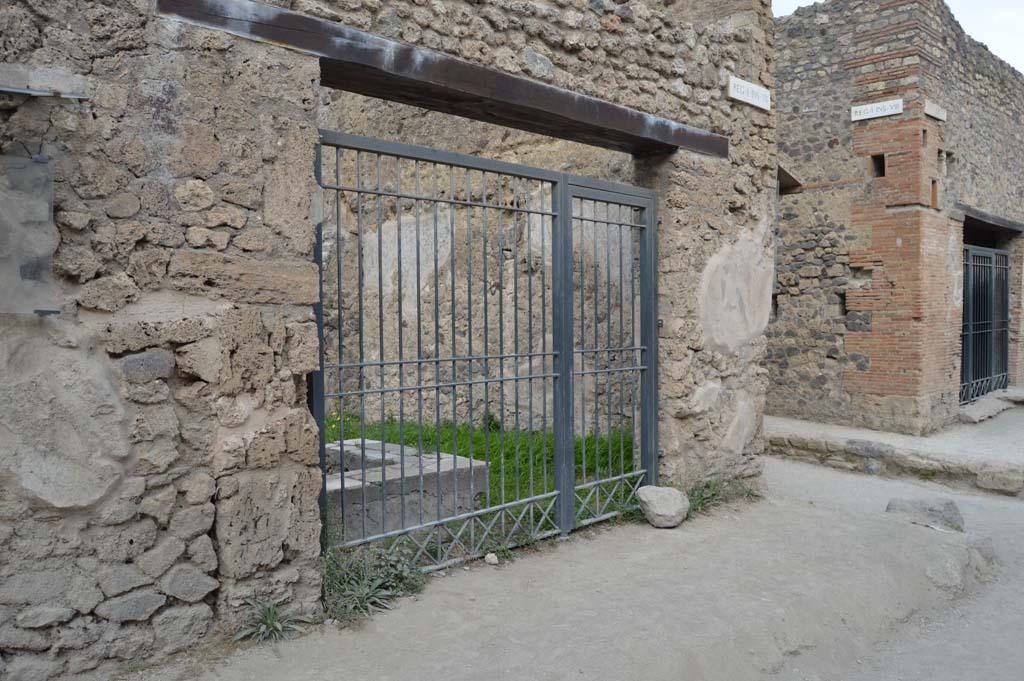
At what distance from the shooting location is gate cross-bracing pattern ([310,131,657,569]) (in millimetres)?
3799

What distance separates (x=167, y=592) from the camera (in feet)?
9.30

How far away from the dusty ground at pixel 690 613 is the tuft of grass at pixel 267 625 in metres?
0.06

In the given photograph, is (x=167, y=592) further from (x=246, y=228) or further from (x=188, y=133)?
(x=188, y=133)

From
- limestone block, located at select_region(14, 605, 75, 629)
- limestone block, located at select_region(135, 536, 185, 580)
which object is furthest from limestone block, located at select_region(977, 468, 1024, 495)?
limestone block, located at select_region(14, 605, 75, 629)

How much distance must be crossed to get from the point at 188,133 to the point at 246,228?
0.41 m

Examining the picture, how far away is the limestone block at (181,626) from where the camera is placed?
2.82m

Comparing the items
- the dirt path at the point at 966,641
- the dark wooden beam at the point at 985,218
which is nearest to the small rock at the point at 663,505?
the dirt path at the point at 966,641

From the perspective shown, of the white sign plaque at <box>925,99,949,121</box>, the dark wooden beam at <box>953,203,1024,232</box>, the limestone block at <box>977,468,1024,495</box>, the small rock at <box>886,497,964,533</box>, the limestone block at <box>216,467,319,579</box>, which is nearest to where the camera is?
the limestone block at <box>216,467,319,579</box>

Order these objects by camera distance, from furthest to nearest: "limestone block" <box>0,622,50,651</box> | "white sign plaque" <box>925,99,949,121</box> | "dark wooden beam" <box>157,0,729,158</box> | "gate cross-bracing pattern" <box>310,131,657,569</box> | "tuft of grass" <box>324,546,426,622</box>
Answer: "white sign plaque" <box>925,99,949,121</box>
"gate cross-bracing pattern" <box>310,131,657,569</box>
"tuft of grass" <box>324,546,426,622</box>
"dark wooden beam" <box>157,0,729,158</box>
"limestone block" <box>0,622,50,651</box>

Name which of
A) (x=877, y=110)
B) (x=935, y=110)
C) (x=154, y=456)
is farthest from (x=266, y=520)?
(x=935, y=110)

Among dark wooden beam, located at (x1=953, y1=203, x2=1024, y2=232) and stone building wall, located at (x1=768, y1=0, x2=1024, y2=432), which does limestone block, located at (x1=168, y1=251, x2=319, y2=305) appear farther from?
dark wooden beam, located at (x1=953, y1=203, x2=1024, y2=232)

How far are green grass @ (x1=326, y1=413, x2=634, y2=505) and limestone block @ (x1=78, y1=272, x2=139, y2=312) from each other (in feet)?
7.31

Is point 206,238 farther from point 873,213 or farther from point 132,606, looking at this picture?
point 873,213

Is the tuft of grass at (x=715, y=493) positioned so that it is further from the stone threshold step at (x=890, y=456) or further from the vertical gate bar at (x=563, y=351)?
the stone threshold step at (x=890, y=456)
